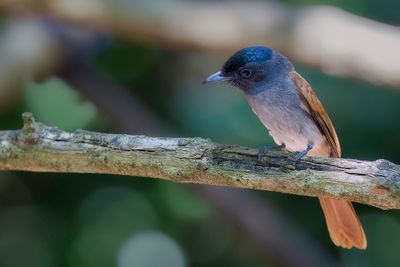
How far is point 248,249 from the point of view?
5.93m

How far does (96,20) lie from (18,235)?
1.69m

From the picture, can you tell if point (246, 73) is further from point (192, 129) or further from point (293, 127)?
point (192, 129)

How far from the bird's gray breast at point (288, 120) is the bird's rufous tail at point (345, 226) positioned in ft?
1.28

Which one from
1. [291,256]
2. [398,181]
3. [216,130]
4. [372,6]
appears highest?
[372,6]

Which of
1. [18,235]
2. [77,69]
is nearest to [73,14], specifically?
[77,69]

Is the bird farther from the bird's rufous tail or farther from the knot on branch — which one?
the knot on branch

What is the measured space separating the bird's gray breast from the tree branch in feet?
3.25

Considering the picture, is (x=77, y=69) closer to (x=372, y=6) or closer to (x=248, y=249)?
(x=248, y=249)

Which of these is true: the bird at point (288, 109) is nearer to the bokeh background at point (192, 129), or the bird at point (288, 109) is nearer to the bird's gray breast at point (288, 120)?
the bird's gray breast at point (288, 120)

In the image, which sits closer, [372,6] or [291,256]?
[291,256]

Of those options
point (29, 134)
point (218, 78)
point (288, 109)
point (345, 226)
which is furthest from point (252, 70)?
point (29, 134)

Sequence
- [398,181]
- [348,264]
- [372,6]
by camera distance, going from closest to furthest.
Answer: [398,181]
[348,264]
[372,6]

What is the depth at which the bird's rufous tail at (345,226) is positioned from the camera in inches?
169

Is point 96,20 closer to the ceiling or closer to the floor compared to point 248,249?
closer to the ceiling
